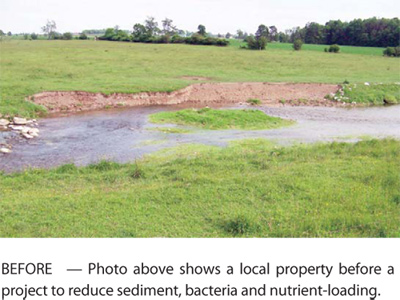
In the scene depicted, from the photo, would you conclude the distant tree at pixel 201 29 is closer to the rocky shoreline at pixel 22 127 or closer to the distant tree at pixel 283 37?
the distant tree at pixel 283 37

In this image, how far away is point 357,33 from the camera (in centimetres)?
8575

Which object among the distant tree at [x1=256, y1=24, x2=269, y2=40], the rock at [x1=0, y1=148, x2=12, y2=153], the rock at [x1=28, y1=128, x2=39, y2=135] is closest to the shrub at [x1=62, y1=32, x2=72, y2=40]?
the distant tree at [x1=256, y1=24, x2=269, y2=40]

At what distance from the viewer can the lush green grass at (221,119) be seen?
21.8 metres

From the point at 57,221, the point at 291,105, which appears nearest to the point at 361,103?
the point at 291,105

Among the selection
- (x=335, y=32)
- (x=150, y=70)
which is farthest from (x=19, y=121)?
(x=335, y=32)

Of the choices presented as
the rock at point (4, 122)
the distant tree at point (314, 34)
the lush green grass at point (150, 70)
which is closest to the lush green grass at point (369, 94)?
the lush green grass at point (150, 70)

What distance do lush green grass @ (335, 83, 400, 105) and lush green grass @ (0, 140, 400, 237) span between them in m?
19.1

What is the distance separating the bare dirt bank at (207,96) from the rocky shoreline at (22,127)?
11.9 feet

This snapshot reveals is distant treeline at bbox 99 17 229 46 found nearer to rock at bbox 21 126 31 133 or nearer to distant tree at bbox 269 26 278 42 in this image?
distant tree at bbox 269 26 278 42

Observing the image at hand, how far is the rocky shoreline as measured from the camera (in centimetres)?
1844

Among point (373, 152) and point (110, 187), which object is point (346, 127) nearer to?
point (373, 152)

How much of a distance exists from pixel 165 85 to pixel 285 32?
9321 centimetres

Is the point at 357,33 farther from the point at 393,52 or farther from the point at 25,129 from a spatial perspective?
the point at 25,129

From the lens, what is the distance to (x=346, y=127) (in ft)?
74.2
